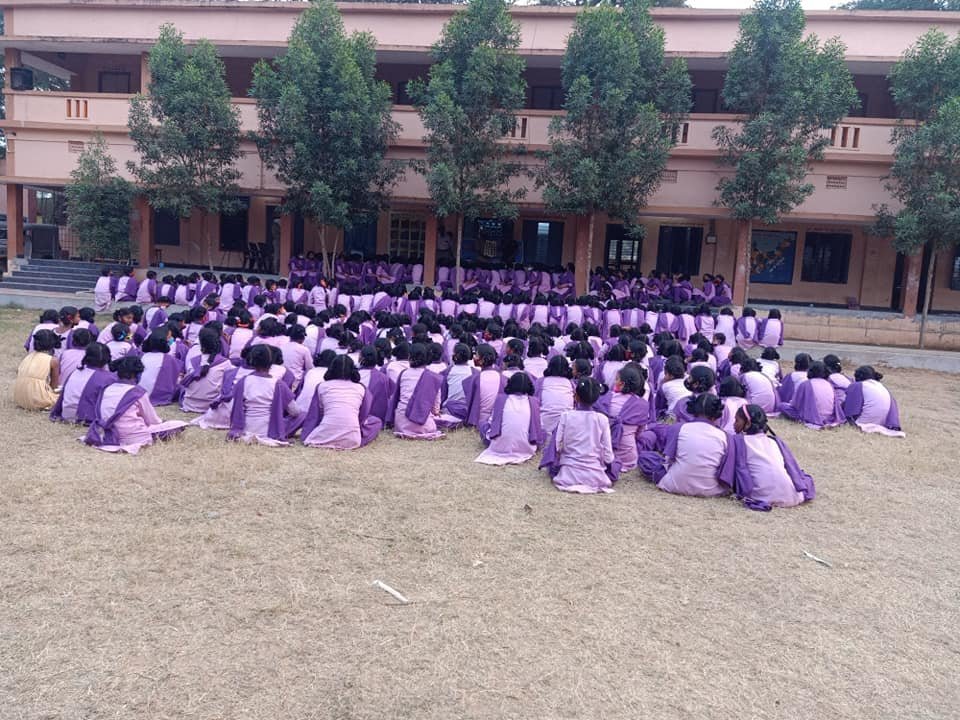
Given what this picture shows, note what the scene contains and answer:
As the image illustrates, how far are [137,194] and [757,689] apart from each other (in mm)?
18264

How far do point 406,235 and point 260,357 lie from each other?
1420cm

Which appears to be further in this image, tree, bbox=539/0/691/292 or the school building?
the school building

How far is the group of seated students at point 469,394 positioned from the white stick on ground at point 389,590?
94.4 inches

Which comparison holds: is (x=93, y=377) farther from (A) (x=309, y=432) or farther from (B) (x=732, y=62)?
(B) (x=732, y=62)

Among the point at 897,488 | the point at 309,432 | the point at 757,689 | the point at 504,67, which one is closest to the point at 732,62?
the point at 504,67

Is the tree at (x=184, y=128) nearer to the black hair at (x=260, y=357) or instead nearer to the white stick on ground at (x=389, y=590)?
the black hair at (x=260, y=357)

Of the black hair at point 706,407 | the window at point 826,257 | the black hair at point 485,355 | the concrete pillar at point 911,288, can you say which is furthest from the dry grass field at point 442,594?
the window at point 826,257

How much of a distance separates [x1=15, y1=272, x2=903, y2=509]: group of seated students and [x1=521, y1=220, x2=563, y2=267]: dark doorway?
9.49 m

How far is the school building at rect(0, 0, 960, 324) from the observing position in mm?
17188

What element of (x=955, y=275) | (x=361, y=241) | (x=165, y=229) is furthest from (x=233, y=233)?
(x=955, y=275)

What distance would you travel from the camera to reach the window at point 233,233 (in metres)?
21.4

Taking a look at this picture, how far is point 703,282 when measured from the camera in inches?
765

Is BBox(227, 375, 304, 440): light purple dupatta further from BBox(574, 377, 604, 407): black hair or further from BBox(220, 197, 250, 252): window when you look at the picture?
BBox(220, 197, 250, 252): window

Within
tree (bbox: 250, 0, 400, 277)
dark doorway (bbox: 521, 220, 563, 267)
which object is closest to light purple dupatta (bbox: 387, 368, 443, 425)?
tree (bbox: 250, 0, 400, 277)
